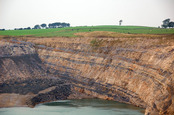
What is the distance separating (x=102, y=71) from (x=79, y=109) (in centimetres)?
1565

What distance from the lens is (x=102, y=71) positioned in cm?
7531

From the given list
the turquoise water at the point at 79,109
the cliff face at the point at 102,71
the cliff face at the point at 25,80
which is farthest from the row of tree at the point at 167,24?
the turquoise water at the point at 79,109

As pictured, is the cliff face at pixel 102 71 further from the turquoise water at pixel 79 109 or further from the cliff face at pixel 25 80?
the turquoise water at pixel 79 109

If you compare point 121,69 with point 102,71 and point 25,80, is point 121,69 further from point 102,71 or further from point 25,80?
point 25,80

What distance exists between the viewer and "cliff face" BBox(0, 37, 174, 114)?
59500 millimetres

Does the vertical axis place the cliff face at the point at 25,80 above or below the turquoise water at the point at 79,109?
above

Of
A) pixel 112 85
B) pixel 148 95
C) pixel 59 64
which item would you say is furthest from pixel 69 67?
pixel 148 95

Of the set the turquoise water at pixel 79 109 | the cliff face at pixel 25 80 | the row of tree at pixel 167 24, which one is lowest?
the turquoise water at pixel 79 109

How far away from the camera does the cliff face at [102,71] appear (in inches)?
2343

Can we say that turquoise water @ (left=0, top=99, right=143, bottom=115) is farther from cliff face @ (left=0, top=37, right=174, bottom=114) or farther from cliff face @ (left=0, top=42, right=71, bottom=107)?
cliff face @ (left=0, top=42, right=71, bottom=107)

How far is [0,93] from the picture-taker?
6931 centimetres

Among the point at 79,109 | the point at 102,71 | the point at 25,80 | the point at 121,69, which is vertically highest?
the point at 121,69

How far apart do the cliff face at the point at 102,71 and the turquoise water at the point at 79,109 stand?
2323 millimetres

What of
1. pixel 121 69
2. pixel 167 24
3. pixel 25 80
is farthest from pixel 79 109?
pixel 167 24
